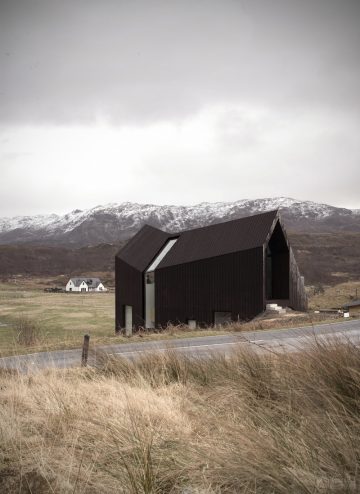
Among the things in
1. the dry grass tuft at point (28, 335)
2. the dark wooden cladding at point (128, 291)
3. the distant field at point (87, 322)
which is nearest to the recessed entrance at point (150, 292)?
the dark wooden cladding at point (128, 291)

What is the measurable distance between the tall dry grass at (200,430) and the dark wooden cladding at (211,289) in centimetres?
2015

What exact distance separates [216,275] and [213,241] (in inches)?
98.7

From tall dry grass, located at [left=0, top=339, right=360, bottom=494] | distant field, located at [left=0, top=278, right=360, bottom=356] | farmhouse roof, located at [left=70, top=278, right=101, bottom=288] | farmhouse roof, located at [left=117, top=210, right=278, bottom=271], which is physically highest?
farmhouse roof, located at [left=117, top=210, right=278, bottom=271]

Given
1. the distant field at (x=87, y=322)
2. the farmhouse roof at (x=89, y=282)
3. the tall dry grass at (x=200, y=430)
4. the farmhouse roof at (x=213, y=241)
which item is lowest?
the distant field at (x=87, y=322)

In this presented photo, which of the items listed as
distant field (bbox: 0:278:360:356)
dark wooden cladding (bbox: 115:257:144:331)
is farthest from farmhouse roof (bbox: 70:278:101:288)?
dark wooden cladding (bbox: 115:257:144:331)

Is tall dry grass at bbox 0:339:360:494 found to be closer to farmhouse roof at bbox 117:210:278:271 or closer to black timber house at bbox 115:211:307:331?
black timber house at bbox 115:211:307:331

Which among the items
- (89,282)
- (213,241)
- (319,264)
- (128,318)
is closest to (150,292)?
(128,318)

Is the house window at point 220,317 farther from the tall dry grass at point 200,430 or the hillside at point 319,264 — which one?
the hillside at point 319,264

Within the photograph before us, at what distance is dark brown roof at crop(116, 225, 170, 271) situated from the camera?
111ft

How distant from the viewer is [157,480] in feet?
12.5

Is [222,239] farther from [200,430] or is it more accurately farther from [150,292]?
[200,430]

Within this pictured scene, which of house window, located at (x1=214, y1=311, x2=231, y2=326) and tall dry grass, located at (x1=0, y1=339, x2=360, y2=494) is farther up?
tall dry grass, located at (x1=0, y1=339, x2=360, y2=494)

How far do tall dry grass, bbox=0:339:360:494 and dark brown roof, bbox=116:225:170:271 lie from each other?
26.5m

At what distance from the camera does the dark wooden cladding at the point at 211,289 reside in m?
27.3
